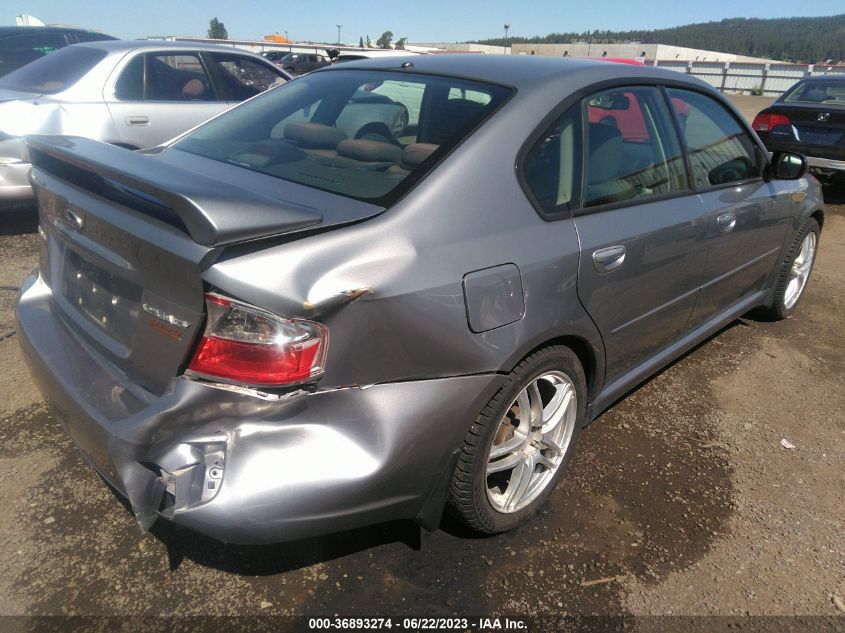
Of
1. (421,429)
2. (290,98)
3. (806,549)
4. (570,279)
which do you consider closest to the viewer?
(421,429)

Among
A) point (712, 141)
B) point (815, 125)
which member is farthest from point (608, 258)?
point (815, 125)

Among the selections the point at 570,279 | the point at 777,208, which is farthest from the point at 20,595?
the point at 777,208

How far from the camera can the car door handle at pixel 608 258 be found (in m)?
2.25

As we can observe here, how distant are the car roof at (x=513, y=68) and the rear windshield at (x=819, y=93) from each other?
7.07 metres

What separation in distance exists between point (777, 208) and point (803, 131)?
220 inches

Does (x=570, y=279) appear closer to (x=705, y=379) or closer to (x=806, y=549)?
(x=806, y=549)

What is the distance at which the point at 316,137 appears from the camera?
2443 mm

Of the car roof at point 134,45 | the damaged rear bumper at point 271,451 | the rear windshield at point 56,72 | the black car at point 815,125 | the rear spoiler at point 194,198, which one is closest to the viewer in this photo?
the rear spoiler at point 194,198

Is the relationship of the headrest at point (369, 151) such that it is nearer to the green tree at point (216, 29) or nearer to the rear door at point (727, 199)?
the rear door at point (727, 199)

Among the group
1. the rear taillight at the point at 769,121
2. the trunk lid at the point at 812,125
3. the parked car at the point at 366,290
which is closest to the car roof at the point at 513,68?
the parked car at the point at 366,290

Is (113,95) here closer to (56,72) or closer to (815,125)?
(56,72)

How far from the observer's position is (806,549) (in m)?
2.33

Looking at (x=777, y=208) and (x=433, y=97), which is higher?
(x=433, y=97)

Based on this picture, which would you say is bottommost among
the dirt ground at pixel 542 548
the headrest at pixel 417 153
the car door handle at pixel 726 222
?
the dirt ground at pixel 542 548
